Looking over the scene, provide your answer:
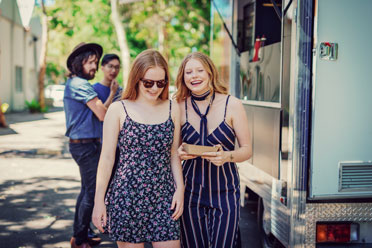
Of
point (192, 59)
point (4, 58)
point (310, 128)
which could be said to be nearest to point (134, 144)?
point (192, 59)

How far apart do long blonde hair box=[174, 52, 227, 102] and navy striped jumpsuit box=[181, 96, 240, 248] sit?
247mm

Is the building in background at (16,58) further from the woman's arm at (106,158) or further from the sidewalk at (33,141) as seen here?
the woman's arm at (106,158)

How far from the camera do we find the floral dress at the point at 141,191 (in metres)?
2.57

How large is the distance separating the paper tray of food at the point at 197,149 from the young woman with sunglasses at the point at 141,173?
184 mm

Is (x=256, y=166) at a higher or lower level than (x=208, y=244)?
higher

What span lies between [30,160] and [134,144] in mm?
7726

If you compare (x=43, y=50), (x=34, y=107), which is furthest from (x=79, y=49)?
(x=34, y=107)

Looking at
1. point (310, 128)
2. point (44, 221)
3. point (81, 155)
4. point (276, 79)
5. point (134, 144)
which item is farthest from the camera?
point (44, 221)

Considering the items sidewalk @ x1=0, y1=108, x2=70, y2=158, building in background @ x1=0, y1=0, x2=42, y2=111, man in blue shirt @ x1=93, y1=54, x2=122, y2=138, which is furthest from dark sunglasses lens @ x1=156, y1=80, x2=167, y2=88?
building in background @ x1=0, y1=0, x2=42, y2=111

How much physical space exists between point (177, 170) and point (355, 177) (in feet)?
4.64

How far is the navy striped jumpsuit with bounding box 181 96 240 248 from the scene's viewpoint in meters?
2.72

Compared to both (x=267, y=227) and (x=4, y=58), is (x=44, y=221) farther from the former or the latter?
(x=4, y=58)

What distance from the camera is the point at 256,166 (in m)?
4.33

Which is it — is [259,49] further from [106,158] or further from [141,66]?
[106,158]
